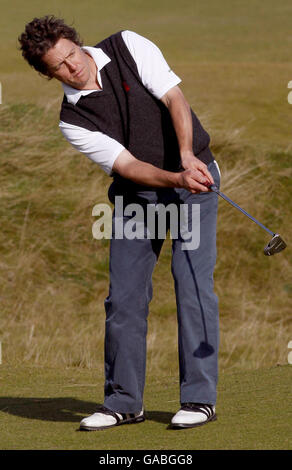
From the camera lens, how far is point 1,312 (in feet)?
32.6

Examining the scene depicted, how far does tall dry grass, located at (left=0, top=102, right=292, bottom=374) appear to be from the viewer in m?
9.55

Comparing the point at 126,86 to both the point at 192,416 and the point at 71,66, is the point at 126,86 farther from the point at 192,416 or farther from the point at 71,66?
the point at 192,416

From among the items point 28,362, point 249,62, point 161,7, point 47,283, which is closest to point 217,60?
point 249,62

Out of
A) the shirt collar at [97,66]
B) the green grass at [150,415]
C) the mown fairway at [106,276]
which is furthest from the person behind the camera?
the mown fairway at [106,276]

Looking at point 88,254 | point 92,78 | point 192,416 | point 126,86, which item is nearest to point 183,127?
point 126,86

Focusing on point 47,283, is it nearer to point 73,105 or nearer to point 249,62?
point 73,105

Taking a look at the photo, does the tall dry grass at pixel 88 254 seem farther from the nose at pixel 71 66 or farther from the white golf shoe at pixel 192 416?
the nose at pixel 71 66

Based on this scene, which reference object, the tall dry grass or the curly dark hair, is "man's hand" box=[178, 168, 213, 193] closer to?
the curly dark hair

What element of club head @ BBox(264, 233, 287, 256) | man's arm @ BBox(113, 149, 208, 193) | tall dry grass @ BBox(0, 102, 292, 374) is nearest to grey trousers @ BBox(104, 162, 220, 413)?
man's arm @ BBox(113, 149, 208, 193)

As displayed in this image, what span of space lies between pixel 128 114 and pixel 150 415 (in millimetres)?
1436

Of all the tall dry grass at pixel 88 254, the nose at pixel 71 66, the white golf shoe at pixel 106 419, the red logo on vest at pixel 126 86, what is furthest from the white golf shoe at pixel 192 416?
the tall dry grass at pixel 88 254

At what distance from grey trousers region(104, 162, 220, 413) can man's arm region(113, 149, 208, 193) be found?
0.57 feet

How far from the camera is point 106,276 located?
1138 centimetres

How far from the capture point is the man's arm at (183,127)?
3.88 meters
